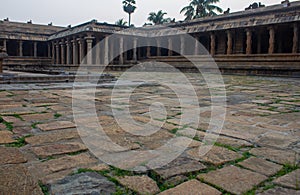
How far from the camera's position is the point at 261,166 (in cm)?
229

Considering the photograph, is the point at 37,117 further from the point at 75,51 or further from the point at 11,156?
the point at 75,51

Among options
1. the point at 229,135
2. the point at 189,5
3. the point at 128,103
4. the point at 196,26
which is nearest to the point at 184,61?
the point at 196,26

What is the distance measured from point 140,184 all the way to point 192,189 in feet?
1.16

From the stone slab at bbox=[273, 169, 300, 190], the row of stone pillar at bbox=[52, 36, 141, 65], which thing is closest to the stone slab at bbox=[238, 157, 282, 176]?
the stone slab at bbox=[273, 169, 300, 190]

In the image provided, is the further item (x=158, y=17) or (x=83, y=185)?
(x=158, y=17)

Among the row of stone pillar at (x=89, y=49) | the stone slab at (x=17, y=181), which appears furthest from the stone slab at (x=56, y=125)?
the row of stone pillar at (x=89, y=49)

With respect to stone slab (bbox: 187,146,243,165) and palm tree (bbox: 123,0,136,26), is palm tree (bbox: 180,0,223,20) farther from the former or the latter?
stone slab (bbox: 187,146,243,165)

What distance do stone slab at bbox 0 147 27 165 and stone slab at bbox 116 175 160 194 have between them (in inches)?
34.6

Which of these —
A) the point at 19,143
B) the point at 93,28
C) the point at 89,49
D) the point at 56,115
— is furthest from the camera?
the point at 93,28

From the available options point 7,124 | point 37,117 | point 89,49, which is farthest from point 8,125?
point 89,49

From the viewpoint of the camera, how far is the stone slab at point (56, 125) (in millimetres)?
3383

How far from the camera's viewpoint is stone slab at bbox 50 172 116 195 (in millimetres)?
1823

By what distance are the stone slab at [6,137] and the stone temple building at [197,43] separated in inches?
613

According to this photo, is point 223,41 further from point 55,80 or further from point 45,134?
point 45,134
